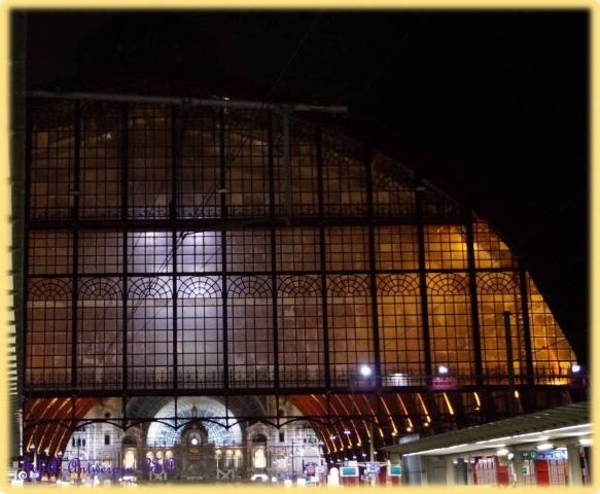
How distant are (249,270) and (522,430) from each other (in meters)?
15.5

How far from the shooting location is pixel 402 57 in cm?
3694

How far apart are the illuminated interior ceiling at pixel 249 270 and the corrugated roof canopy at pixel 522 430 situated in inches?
185

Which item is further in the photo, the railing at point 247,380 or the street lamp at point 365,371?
the railing at point 247,380

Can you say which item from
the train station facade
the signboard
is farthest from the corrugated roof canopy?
the signboard

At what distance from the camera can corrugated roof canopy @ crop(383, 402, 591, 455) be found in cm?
1978

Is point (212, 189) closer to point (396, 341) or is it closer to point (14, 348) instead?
point (396, 341)

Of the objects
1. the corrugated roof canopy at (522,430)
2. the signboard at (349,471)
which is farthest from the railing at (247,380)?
the signboard at (349,471)

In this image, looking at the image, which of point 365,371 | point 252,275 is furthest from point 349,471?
point 252,275

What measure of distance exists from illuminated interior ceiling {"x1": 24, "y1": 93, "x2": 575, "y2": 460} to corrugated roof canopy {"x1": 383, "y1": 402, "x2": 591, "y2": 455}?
185 inches

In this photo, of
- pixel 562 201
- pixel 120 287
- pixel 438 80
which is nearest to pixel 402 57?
pixel 438 80

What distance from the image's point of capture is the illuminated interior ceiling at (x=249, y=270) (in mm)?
36438

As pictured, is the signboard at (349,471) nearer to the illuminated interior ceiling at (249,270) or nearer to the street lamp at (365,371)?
the illuminated interior ceiling at (249,270)

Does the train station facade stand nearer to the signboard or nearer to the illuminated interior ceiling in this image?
the illuminated interior ceiling

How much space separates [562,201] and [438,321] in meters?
6.12
